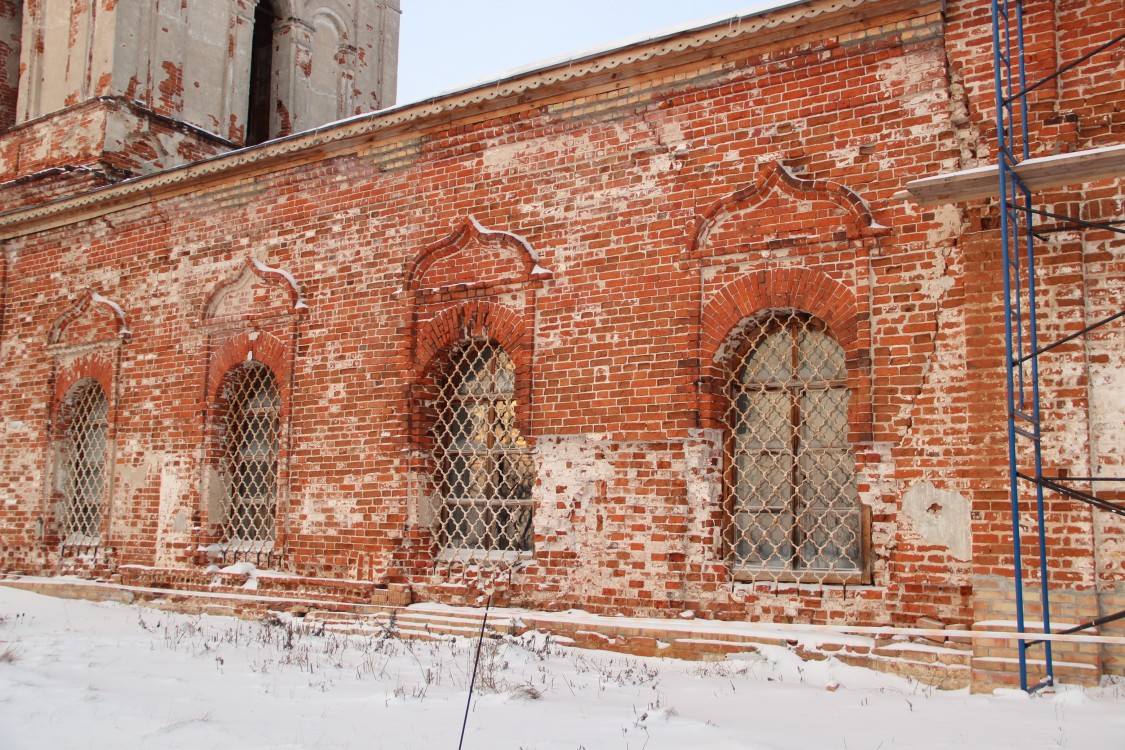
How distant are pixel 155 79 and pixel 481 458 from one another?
7818mm

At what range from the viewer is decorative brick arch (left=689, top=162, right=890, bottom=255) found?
6188mm

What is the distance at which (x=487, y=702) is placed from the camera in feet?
16.4

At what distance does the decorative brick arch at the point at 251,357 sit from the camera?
883 cm

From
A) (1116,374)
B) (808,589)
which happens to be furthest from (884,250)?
(808,589)

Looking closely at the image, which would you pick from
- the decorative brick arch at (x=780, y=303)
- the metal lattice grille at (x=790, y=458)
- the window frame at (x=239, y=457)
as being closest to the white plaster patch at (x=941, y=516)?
the metal lattice grille at (x=790, y=458)

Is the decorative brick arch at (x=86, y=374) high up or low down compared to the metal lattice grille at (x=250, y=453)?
up

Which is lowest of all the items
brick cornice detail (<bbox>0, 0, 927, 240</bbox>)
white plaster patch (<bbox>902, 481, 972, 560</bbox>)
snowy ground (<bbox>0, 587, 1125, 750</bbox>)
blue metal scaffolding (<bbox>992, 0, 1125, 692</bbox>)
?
snowy ground (<bbox>0, 587, 1125, 750</bbox>)

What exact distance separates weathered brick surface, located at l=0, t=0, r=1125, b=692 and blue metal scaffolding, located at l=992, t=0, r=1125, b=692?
11 cm

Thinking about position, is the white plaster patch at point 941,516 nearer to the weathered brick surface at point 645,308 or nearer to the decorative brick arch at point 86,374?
the weathered brick surface at point 645,308

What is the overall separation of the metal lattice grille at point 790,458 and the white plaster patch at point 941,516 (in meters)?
0.42

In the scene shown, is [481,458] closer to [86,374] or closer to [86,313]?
[86,374]

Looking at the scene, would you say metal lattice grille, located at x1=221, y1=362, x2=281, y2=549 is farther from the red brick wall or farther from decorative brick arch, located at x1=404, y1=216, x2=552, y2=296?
the red brick wall

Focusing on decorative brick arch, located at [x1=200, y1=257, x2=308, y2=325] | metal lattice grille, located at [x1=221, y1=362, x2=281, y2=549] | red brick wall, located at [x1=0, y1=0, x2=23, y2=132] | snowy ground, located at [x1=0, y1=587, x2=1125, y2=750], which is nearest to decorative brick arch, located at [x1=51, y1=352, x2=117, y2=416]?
decorative brick arch, located at [x1=200, y1=257, x2=308, y2=325]

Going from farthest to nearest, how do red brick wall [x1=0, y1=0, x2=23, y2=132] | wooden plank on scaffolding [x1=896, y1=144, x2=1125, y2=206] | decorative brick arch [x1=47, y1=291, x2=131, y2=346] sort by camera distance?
1. red brick wall [x1=0, y1=0, x2=23, y2=132]
2. decorative brick arch [x1=47, y1=291, x2=131, y2=346]
3. wooden plank on scaffolding [x1=896, y1=144, x2=1125, y2=206]
